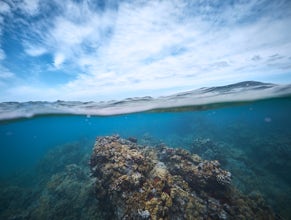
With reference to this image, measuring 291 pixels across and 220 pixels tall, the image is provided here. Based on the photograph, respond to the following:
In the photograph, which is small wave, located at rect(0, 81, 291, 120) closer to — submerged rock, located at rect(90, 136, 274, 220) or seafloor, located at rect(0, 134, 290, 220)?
seafloor, located at rect(0, 134, 290, 220)

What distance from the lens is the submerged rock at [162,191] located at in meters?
6.63

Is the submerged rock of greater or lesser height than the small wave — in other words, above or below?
below

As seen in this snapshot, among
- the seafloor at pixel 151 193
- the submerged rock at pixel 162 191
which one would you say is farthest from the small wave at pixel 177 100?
the submerged rock at pixel 162 191

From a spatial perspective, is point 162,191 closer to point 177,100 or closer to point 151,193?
point 151,193

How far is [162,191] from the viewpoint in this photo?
7219 millimetres

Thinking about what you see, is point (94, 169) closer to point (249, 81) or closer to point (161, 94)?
point (161, 94)

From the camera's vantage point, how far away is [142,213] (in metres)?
6.14

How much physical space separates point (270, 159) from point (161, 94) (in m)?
14.8

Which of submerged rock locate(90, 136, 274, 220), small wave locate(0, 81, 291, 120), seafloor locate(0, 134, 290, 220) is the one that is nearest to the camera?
submerged rock locate(90, 136, 274, 220)

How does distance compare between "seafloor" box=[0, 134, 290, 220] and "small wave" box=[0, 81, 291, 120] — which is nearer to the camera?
"seafloor" box=[0, 134, 290, 220]

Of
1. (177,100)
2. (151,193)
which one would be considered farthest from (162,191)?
(177,100)

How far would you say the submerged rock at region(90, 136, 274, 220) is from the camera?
21.7 ft

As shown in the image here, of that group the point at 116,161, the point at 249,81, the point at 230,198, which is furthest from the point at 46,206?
the point at 249,81

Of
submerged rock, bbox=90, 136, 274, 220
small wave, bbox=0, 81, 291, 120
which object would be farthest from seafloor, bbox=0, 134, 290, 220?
small wave, bbox=0, 81, 291, 120
